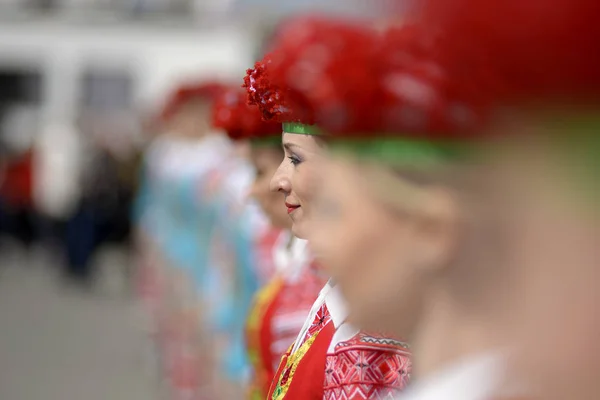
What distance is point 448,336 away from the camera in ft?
3.65

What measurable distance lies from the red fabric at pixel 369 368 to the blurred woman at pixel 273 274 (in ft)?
2.25

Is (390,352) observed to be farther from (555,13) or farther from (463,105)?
(555,13)

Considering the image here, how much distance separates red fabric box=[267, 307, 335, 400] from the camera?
158 cm

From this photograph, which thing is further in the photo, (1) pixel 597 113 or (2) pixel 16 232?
(2) pixel 16 232

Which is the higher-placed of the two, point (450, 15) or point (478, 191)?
point (450, 15)

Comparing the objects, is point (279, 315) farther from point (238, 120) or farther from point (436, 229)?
point (436, 229)

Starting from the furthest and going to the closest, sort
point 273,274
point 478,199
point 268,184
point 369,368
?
1. point 273,274
2. point 268,184
3. point 369,368
4. point 478,199

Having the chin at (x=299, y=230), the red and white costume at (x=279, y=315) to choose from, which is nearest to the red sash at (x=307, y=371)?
the chin at (x=299, y=230)

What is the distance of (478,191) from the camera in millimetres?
1062

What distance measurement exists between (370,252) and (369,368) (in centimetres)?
42

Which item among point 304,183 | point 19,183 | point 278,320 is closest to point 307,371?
point 304,183

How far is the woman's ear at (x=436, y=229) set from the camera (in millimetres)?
1102

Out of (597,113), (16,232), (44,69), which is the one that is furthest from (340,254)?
(44,69)

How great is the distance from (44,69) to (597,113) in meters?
18.2
